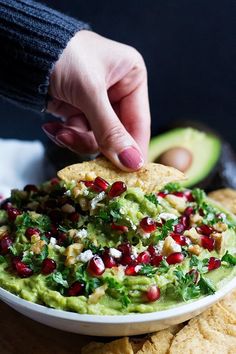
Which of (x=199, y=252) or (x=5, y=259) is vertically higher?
(x=199, y=252)

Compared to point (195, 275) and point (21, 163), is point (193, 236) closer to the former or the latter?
point (195, 275)

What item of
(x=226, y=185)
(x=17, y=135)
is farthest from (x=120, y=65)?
(x=17, y=135)

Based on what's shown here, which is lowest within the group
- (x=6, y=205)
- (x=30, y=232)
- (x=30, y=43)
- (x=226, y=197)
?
(x=226, y=197)

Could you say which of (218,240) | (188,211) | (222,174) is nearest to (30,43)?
(188,211)

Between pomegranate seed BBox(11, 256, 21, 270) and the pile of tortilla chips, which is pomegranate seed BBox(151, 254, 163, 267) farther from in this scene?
pomegranate seed BBox(11, 256, 21, 270)

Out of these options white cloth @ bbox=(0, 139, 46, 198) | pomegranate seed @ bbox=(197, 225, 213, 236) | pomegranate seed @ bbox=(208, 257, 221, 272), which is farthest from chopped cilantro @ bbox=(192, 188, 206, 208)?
white cloth @ bbox=(0, 139, 46, 198)

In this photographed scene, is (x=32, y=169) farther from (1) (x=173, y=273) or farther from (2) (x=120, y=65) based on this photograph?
(1) (x=173, y=273)

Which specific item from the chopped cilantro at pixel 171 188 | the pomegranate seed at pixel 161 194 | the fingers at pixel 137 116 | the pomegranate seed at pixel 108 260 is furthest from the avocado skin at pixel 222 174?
the pomegranate seed at pixel 108 260
